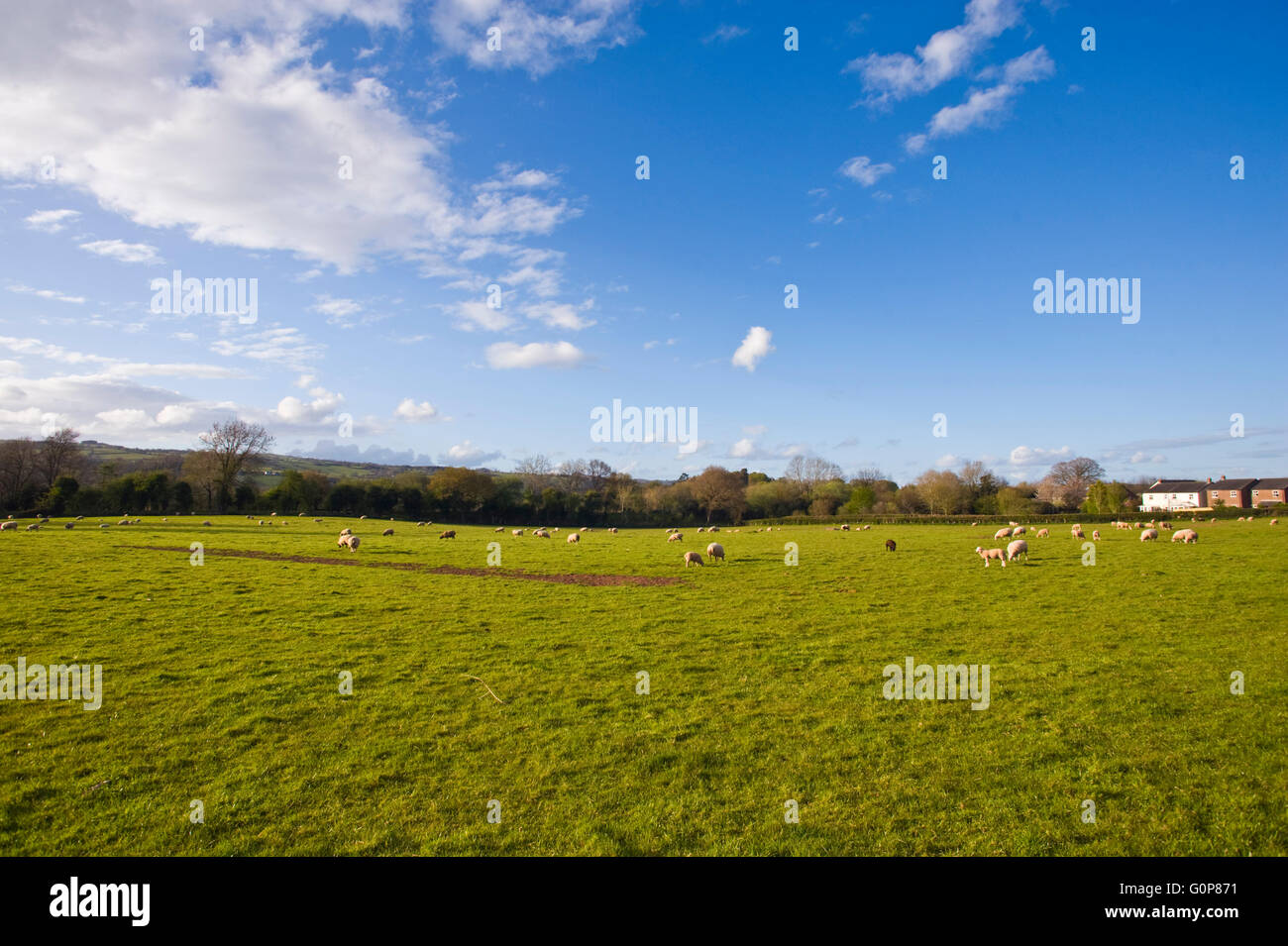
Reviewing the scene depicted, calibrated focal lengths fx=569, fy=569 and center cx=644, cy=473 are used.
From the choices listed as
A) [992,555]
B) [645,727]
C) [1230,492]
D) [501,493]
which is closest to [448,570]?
[645,727]

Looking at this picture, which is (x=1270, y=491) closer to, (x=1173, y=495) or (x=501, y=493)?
(x=1173, y=495)

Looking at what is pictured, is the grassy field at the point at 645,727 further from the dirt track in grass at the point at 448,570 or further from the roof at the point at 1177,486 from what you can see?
the roof at the point at 1177,486

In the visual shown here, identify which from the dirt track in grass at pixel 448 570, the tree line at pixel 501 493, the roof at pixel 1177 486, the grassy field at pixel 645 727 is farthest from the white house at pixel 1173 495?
the dirt track in grass at pixel 448 570

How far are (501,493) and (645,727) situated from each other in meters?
99.4

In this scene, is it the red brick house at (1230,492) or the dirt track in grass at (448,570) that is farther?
the red brick house at (1230,492)

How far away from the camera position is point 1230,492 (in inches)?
4651

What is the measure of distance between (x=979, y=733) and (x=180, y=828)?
10782 mm

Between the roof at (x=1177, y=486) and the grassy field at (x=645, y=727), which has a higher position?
the roof at (x=1177, y=486)

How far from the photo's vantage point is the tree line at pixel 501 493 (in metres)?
79.7

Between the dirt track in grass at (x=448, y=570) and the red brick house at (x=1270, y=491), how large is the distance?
15215 centimetres

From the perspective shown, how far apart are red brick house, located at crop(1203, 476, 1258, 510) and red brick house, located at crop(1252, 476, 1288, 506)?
1113mm

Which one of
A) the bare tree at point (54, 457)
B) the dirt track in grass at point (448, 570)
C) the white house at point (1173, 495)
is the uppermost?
the bare tree at point (54, 457)

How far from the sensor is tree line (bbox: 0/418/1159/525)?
79.7 m
